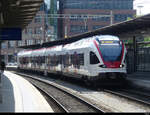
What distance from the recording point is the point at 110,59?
20375mm

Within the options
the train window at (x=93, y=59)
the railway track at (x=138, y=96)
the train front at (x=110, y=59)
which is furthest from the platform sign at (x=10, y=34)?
the railway track at (x=138, y=96)

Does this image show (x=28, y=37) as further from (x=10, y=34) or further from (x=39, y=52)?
(x=10, y=34)

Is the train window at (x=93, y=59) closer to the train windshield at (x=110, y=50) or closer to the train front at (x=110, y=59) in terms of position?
the train front at (x=110, y=59)

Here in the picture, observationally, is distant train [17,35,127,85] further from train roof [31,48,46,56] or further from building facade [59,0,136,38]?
building facade [59,0,136,38]

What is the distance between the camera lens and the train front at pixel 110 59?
66.5 feet

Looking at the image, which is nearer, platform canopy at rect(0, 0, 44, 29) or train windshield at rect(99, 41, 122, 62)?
platform canopy at rect(0, 0, 44, 29)

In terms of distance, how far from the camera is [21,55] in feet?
174

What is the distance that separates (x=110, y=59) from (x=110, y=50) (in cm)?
61

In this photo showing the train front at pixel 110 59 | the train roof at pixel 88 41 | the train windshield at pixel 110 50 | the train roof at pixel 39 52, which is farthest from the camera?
the train roof at pixel 39 52

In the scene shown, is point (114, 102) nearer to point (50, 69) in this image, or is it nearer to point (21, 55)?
point (50, 69)

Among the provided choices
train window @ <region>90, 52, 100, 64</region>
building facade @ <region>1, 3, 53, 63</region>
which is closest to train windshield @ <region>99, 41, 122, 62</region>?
train window @ <region>90, 52, 100, 64</region>

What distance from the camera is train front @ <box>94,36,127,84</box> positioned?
2027 centimetres

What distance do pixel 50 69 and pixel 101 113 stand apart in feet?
78.1

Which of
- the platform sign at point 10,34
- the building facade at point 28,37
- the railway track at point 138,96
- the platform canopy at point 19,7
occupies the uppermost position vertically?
the building facade at point 28,37
